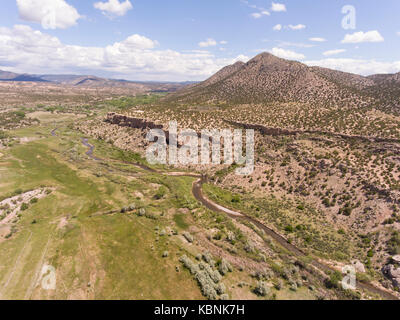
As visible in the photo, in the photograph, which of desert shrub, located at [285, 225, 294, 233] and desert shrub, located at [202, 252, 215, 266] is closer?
desert shrub, located at [202, 252, 215, 266]

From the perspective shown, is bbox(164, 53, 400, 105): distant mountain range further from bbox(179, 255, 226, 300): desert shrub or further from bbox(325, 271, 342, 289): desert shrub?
bbox(179, 255, 226, 300): desert shrub

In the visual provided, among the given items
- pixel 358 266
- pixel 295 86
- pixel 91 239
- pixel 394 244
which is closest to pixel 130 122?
pixel 91 239

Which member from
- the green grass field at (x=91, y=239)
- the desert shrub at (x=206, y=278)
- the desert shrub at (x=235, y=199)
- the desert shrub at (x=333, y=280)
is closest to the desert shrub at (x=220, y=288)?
the desert shrub at (x=206, y=278)

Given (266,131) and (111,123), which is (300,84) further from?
(111,123)

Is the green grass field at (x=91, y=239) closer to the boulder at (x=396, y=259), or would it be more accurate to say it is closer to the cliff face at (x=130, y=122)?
the cliff face at (x=130, y=122)

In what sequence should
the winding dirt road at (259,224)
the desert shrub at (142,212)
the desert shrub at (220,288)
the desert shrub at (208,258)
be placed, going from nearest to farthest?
1. the desert shrub at (220,288)
2. the winding dirt road at (259,224)
3. the desert shrub at (208,258)
4. the desert shrub at (142,212)

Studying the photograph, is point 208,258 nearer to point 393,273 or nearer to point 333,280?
point 333,280

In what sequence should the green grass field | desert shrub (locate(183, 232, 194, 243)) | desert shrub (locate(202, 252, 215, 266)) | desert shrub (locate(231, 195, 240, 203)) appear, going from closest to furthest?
the green grass field, desert shrub (locate(202, 252, 215, 266)), desert shrub (locate(183, 232, 194, 243)), desert shrub (locate(231, 195, 240, 203))

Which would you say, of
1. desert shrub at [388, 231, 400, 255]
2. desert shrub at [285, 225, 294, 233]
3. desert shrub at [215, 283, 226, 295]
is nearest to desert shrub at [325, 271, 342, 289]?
desert shrub at [388, 231, 400, 255]

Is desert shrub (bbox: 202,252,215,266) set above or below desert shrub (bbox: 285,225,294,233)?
below
